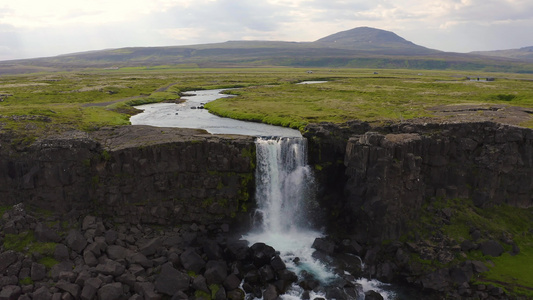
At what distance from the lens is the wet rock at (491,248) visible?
42.6 m

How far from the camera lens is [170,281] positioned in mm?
37000

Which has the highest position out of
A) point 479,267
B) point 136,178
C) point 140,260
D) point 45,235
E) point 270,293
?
point 136,178

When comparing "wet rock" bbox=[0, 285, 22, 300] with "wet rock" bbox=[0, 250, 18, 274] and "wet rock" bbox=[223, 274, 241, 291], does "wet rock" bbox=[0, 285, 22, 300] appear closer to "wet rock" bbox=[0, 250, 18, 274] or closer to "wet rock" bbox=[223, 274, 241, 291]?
"wet rock" bbox=[0, 250, 18, 274]

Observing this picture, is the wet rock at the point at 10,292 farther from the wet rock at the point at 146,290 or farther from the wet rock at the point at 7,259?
the wet rock at the point at 146,290

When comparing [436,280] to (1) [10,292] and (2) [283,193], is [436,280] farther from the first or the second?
(1) [10,292]

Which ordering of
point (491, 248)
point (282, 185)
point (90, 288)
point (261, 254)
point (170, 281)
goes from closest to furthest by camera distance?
point (90, 288)
point (170, 281)
point (261, 254)
point (491, 248)
point (282, 185)

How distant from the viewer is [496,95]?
94.4 metres

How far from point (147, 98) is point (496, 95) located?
87.2m

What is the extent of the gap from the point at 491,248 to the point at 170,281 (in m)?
34.6

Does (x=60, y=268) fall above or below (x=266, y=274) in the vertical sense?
above

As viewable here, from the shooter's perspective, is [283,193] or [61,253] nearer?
[61,253]

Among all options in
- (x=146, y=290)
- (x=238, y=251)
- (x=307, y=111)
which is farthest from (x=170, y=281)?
(x=307, y=111)

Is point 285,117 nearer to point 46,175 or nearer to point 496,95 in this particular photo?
point 46,175

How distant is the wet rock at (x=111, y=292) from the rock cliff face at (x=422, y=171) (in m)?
26.4
